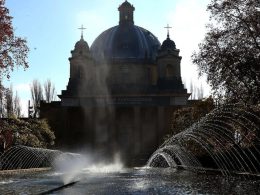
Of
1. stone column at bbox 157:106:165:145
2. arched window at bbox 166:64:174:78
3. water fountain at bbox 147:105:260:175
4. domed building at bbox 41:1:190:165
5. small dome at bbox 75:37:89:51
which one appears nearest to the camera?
water fountain at bbox 147:105:260:175

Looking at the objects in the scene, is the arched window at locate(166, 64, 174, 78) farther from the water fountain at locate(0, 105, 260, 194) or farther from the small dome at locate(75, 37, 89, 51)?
the water fountain at locate(0, 105, 260, 194)

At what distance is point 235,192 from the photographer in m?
9.03

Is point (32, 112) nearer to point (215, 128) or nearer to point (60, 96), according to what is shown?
point (60, 96)

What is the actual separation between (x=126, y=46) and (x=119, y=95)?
357 inches

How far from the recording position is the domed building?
2645 inches

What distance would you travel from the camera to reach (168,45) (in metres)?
71.1

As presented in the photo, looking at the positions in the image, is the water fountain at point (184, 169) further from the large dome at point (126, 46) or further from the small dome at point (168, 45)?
the large dome at point (126, 46)

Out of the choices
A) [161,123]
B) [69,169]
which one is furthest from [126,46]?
[69,169]

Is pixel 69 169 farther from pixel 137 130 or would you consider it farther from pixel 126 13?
pixel 126 13

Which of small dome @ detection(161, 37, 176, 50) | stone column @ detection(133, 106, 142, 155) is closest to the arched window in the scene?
small dome @ detection(161, 37, 176, 50)

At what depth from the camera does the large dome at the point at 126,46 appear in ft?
237

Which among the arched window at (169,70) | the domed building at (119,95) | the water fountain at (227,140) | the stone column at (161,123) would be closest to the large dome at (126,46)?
the domed building at (119,95)

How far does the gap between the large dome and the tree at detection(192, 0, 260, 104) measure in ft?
155

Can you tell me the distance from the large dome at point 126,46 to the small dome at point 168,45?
10.2 ft
